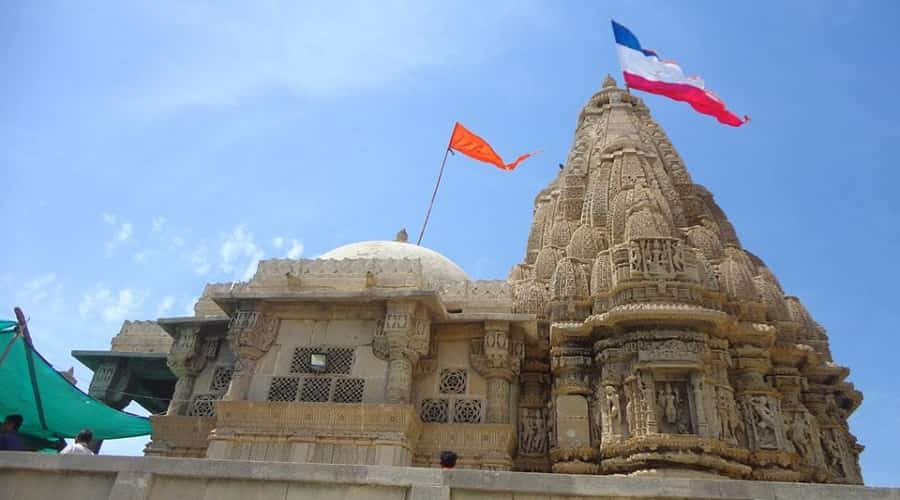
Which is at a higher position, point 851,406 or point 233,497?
point 851,406

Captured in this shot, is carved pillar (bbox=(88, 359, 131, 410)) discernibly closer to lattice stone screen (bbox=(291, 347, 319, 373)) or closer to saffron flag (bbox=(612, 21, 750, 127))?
lattice stone screen (bbox=(291, 347, 319, 373))

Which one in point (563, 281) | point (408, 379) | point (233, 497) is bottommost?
point (233, 497)

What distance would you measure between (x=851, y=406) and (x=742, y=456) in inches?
293

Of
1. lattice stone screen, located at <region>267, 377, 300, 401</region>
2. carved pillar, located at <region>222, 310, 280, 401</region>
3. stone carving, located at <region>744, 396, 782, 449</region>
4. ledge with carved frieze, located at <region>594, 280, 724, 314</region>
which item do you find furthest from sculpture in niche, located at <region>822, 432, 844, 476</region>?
carved pillar, located at <region>222, 310, 280, 401</region>

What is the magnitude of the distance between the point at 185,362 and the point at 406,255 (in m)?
6.18

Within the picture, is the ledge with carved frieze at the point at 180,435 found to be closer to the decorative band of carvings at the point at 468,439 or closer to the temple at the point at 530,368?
the temple at the point at 530,368

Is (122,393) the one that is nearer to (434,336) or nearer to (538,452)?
(434,336)

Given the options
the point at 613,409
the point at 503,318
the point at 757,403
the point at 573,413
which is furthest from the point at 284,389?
the point at 757,403

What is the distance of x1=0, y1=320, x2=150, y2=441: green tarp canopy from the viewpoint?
1059 centimetres

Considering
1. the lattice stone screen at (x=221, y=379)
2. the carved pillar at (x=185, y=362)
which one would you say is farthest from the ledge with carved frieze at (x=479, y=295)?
the carved pillar at (x=185, y=362)

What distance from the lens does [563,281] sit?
15844 mm

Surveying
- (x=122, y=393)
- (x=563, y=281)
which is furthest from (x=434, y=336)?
(x=122, y=393)

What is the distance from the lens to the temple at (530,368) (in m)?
12.7

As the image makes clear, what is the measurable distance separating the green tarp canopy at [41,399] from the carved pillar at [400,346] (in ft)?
18.7
